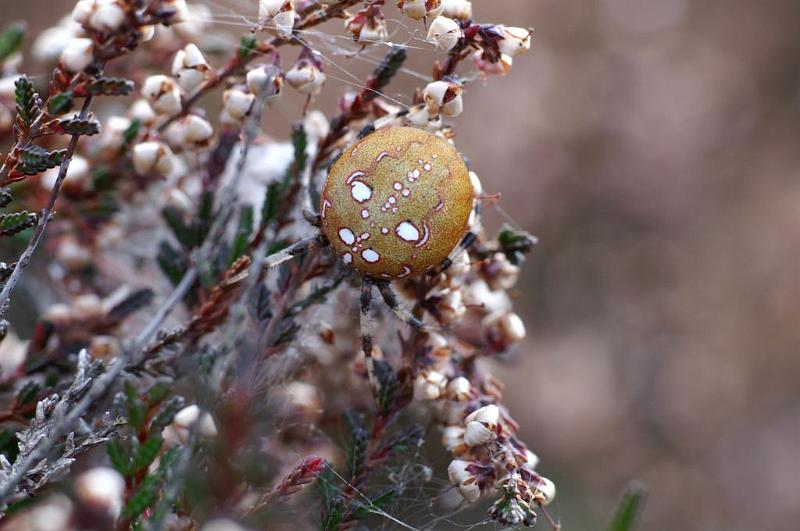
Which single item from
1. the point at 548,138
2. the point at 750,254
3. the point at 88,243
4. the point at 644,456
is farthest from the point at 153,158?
the point at 750,254

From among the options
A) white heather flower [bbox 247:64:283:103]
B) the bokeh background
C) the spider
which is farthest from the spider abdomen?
the bokeh background

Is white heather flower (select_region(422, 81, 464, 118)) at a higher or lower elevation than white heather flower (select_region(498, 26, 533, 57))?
lower

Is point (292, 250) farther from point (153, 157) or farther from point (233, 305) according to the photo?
point (153, 157)

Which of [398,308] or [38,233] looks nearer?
[38,233]

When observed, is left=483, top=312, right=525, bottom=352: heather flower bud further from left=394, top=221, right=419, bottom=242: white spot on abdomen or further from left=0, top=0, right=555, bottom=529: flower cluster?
left=394, top=221, right=419, bottom=242: white spot on abdomen

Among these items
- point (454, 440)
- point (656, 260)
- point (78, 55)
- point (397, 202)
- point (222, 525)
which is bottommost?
point (656, 260)

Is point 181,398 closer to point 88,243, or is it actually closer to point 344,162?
point 344,162

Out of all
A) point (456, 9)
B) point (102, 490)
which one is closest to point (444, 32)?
point (456, 9)
